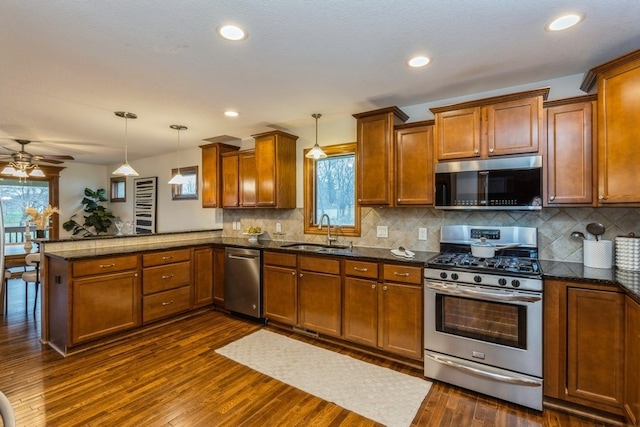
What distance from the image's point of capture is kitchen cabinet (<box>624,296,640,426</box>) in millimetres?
1804

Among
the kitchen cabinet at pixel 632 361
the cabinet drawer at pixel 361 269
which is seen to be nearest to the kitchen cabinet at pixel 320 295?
the cabinet drawer at pixel 361 269

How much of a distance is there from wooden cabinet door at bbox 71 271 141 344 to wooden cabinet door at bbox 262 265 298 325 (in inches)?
54.9

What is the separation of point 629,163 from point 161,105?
3.98 m

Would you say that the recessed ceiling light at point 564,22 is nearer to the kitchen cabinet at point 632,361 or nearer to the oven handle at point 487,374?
the kitchen cabinet at point 632,361

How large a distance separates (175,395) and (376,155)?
2698 mm

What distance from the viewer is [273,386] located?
2.50m

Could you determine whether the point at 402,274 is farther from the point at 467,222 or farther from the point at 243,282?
the point at 243,282

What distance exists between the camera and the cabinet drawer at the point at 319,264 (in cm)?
318

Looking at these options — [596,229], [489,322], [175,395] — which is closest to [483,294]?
[489,322]

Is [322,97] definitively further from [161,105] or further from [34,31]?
[34,31]

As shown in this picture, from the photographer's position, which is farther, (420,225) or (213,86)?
(420,225)

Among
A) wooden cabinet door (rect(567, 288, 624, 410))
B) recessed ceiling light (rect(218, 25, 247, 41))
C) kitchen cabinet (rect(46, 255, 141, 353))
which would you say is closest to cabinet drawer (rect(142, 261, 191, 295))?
kitchen cabinet (rect(46, 255, 141, 353))

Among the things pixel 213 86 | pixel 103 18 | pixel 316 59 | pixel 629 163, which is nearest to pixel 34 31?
pixel 103 18

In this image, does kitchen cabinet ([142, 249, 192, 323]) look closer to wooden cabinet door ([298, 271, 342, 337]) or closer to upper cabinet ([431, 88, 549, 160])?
wooden cabinet door ([298, 271, 342, 337])
